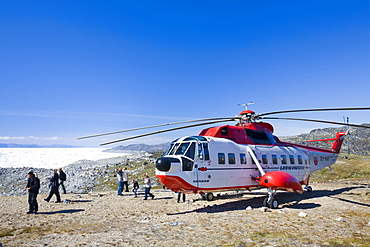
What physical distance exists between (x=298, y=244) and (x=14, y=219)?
11.9 meters

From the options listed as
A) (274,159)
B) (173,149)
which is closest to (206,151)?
(173,149)

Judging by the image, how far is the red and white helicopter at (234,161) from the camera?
1254 cm

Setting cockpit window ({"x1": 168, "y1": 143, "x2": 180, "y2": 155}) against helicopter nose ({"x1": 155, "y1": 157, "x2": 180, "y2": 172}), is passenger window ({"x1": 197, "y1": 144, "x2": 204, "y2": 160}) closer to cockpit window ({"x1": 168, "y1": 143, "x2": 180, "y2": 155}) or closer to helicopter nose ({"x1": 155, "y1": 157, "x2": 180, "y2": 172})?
cockpit window ({"x1": 168, "y1": 143, "x2": 180, "y2": 155})

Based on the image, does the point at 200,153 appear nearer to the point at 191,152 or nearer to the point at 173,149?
the point at 191,152

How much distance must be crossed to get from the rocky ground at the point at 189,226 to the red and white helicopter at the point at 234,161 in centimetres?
134

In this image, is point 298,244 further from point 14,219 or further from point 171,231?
point 14,219

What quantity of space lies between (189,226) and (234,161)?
614cm

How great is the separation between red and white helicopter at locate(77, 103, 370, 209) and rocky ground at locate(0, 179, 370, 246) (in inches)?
52.9

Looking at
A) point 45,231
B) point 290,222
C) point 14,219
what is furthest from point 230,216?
point 14,219

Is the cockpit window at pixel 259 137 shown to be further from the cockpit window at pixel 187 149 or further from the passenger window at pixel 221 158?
the cockpit window at pixel 187 149

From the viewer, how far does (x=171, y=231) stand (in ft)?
27.9

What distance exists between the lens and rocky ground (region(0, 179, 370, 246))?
736 centimetres

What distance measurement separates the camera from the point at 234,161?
14.5 meters

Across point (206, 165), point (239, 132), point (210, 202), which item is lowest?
point (210, 202)
